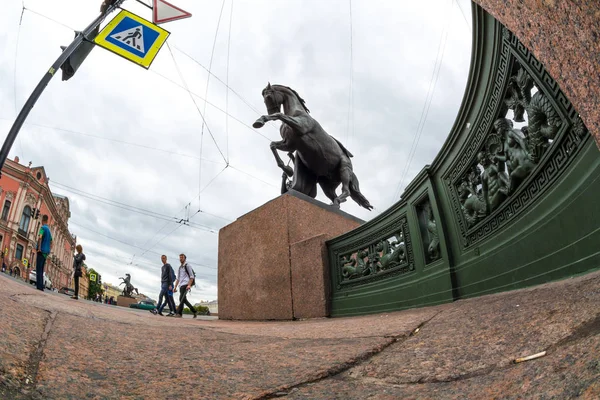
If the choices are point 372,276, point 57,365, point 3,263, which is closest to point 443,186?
point 372,276

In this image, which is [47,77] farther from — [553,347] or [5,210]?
[5,210]

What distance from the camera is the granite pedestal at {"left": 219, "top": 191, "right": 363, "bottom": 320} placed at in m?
5.38

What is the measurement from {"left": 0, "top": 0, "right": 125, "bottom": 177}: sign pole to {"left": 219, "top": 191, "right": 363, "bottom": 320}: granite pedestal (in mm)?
3398

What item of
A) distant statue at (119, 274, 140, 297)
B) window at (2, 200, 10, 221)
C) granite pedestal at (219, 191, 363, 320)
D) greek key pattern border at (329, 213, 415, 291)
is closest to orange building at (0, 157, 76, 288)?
window at (2, 200, 10, 221)

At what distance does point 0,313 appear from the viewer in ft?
6.31

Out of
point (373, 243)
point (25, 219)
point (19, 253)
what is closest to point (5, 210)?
point (25, 219)

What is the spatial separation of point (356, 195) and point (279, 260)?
7.61 ft

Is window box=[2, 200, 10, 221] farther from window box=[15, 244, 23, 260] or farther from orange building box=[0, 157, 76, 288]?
window box=[15, 244, 23, 260]

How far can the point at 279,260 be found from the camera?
18.9 feet

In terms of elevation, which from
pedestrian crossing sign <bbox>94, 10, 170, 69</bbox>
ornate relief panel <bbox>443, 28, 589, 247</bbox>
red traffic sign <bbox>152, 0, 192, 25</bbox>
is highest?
red traffic sign <bbox>152, 0, 192, 25</bbox>

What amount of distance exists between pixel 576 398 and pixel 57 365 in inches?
64.6

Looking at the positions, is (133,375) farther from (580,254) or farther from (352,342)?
(580,254)

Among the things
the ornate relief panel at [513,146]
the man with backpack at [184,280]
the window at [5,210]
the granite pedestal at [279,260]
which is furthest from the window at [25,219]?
the ornate relief panel at [513,146]

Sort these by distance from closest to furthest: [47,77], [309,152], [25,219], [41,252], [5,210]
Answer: [47,77]
[309,152]
[41,252]
[5,210]
[25,219]
